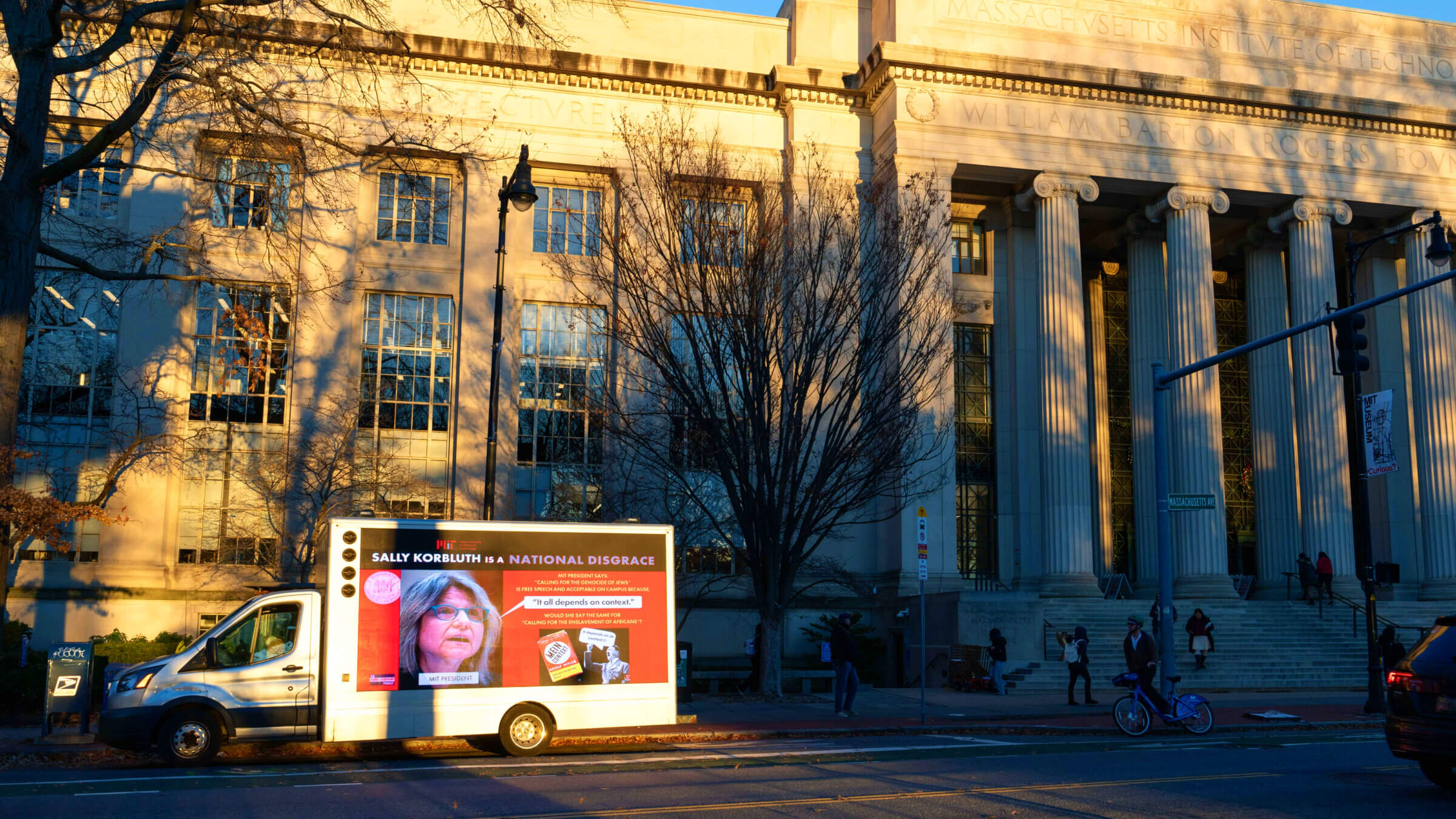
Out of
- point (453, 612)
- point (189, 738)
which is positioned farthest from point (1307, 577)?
point (189, 738)

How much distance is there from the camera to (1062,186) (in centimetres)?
3300

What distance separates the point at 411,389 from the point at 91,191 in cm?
935

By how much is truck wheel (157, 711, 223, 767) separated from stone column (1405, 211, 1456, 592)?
32718 millimetres

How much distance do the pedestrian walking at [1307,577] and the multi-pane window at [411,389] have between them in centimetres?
2305

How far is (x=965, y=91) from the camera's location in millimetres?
32531

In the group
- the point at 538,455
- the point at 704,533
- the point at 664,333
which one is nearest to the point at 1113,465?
the point at 704,533

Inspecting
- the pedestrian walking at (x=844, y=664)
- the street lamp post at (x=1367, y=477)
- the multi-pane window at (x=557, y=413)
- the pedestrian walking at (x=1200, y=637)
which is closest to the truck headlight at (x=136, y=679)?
the pedestrian walking at (x=844, y=664)

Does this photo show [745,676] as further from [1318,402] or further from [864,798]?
[1318,402]

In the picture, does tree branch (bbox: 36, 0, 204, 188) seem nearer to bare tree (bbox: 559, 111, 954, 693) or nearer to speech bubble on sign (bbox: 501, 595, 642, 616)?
bare tree (bbox: 559, 111, 954, 693)

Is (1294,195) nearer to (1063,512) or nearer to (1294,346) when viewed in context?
(1294,346)

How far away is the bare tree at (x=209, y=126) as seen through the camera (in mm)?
16156

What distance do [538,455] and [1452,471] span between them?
26175 mm

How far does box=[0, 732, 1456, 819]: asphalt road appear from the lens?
10266mm

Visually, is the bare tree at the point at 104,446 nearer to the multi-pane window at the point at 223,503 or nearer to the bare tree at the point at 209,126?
the multi-pane window at the point at 223,503
